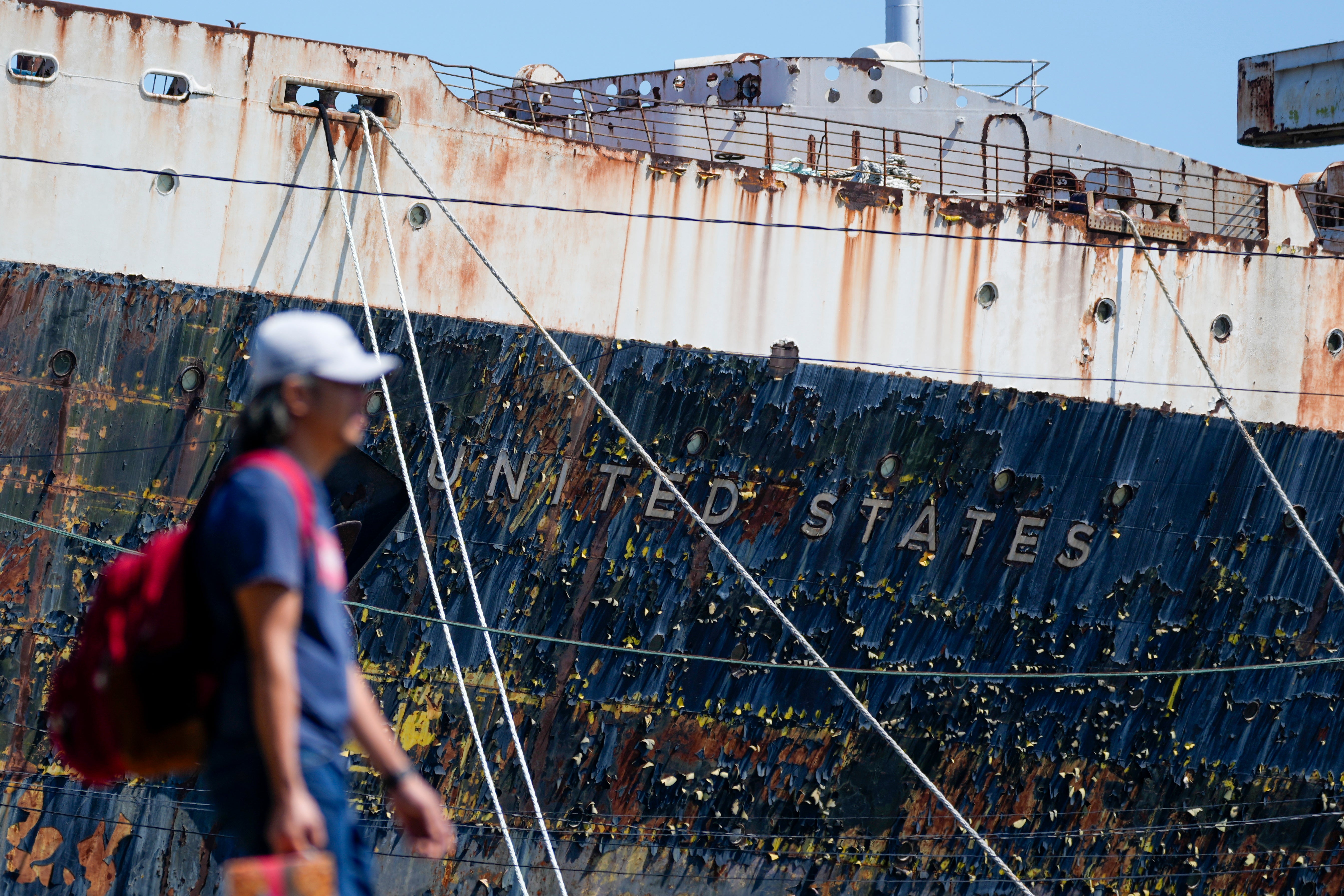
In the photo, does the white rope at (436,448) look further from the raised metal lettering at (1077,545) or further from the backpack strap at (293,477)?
the backpack strap at (293,477)

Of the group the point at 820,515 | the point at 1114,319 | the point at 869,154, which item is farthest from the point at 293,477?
the point at 869,154

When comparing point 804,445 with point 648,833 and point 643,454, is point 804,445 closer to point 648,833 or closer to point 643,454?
point 643,454

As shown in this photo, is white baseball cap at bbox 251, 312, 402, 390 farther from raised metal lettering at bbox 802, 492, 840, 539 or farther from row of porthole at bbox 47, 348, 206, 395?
raised metal lettering at bbox 802, 492, 840, 539

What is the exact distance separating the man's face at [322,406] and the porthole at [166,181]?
6.85 m

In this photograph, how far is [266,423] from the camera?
2.36 metres

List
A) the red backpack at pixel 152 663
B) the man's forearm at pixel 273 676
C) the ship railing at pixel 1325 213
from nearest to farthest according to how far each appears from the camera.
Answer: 1. the man's forearm at pixel 273 676
2. the red backpack at pixel 152 663
3. the ship railing at pixel 1325 213

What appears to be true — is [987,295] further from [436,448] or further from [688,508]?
[436,448]

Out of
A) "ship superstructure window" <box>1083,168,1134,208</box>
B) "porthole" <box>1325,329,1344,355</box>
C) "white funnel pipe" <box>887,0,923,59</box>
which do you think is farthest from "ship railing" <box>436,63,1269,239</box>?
"white funnel pipe" <box>887,0,923,59</box>

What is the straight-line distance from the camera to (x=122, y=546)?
8500 mm

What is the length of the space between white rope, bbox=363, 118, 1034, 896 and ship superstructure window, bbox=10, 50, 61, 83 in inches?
78.8

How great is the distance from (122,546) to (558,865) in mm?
3473

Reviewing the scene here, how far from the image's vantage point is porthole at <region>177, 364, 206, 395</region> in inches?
334

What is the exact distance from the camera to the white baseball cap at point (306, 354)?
2354 millimetres

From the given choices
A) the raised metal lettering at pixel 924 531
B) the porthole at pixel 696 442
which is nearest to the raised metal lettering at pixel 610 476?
the porthole at pixel 696 442
